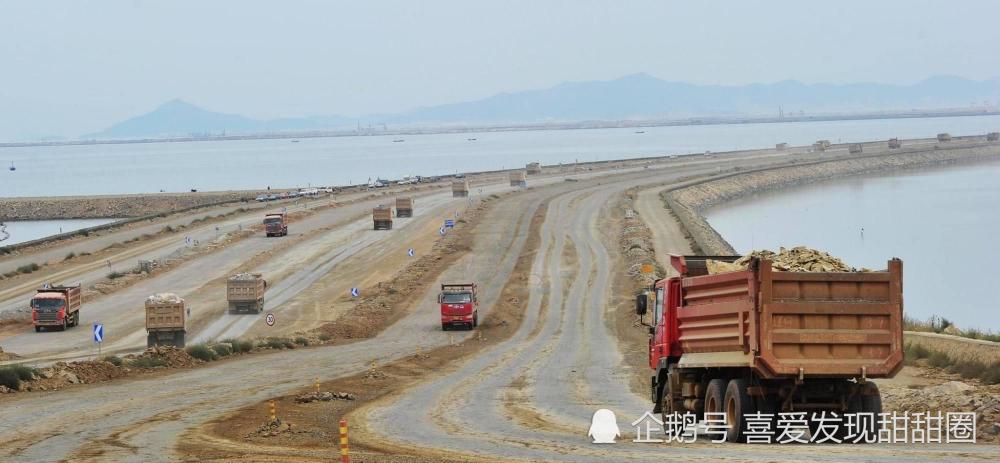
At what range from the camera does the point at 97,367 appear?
41.7 meters

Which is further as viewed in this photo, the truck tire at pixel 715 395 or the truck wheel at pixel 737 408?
the truck tire at pixel 715 395

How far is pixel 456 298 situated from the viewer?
56281 millimetres

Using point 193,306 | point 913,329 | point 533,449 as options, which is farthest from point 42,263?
point 533,449

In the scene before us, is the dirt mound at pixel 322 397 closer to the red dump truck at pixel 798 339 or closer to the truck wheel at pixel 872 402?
the red dump truck at pixel 798 339

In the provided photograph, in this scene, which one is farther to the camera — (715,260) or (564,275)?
(564,275)

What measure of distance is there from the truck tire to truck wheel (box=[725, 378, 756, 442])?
0.18m

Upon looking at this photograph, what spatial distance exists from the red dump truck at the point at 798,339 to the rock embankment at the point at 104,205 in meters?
154

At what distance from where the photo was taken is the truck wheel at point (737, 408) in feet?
67.6

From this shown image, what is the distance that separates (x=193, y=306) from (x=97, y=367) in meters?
24.1

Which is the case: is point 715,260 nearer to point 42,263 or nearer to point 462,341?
point 462,341

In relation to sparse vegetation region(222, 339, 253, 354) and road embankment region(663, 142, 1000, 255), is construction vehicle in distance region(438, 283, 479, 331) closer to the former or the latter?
sparse vegetation region(222, 339, 253, 354)

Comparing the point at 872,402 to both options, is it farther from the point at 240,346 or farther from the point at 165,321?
the point at 165,321

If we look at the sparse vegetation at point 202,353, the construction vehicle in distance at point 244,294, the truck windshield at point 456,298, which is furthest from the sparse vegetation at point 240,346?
the construction vehicle in distance at point 244,294

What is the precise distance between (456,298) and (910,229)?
2848 inches
